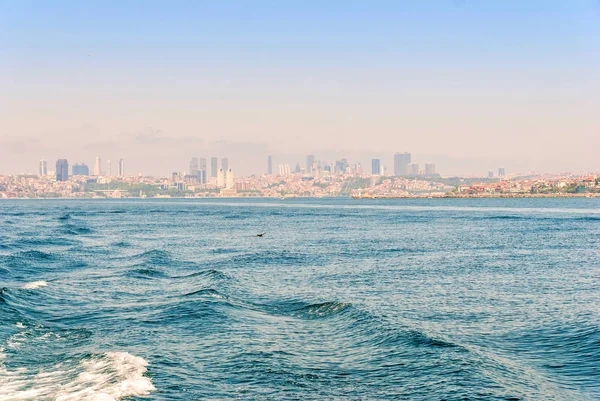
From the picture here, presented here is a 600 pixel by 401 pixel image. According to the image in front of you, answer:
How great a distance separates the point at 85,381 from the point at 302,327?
730 cm

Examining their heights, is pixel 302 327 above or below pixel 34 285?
below

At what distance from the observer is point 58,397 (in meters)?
13.9

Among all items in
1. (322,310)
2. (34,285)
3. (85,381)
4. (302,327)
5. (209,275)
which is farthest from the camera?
(209,275)

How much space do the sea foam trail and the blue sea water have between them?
0.05 m

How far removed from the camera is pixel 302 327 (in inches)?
799

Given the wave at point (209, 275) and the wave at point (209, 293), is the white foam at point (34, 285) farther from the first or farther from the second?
the wave at point (209, 293)

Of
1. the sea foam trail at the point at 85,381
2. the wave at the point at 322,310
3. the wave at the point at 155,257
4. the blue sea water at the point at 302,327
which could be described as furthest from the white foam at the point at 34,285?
the sea foam trail at the point at 85,381

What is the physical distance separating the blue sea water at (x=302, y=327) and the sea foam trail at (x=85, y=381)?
0.16 feet

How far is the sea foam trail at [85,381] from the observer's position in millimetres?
13953

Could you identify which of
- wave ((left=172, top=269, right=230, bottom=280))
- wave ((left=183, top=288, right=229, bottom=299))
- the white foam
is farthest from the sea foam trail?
wave ((left=172, top=269, right=230, bottom=280))

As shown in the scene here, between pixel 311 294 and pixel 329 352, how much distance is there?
8.76 metres

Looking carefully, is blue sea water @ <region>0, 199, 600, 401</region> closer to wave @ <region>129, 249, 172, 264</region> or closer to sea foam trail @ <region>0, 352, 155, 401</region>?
sea foam trail @ <region>0, 352, 155, 401</region>

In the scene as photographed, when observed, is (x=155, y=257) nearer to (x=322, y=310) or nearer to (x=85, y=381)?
(x=322, y=310)

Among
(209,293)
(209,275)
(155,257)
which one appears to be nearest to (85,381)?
(209,293)
